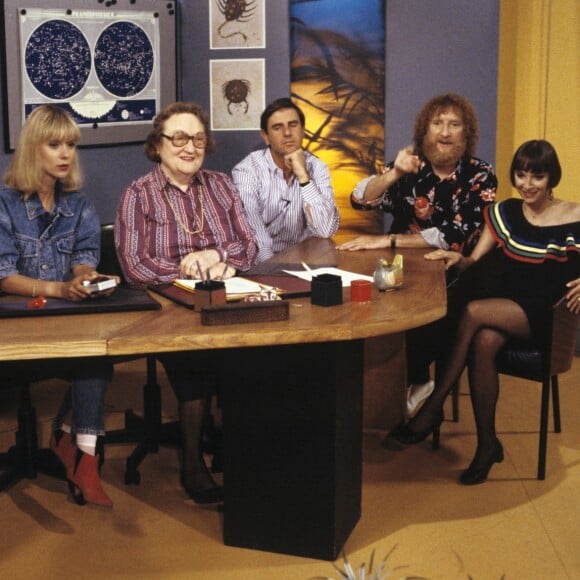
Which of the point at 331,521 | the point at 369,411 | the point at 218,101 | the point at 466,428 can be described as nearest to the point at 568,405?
the point at 466,428

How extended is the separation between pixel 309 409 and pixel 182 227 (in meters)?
1.10

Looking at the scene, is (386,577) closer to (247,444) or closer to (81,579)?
(247,444)

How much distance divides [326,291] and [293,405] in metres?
0.37

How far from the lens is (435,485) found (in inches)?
157

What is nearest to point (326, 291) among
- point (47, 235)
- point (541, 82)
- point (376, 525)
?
point (376, 525)

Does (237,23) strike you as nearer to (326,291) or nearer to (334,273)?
(334,273)

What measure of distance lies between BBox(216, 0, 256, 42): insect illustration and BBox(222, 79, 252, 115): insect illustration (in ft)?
0.81

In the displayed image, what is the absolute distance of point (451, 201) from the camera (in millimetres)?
4680

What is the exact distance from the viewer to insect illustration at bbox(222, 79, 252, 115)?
Answer: 5.46 m

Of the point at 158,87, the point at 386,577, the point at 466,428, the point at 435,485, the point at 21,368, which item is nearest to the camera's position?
the point at 386,577

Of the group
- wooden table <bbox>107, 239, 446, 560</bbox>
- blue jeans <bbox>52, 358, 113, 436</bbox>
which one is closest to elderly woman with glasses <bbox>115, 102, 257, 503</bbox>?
blue jeans <bbox>52, 358, 113, 436</bbox>

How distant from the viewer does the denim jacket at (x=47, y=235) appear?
387 centimetres

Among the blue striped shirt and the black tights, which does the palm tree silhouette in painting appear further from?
the black tights

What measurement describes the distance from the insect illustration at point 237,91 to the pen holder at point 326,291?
2.30 m
